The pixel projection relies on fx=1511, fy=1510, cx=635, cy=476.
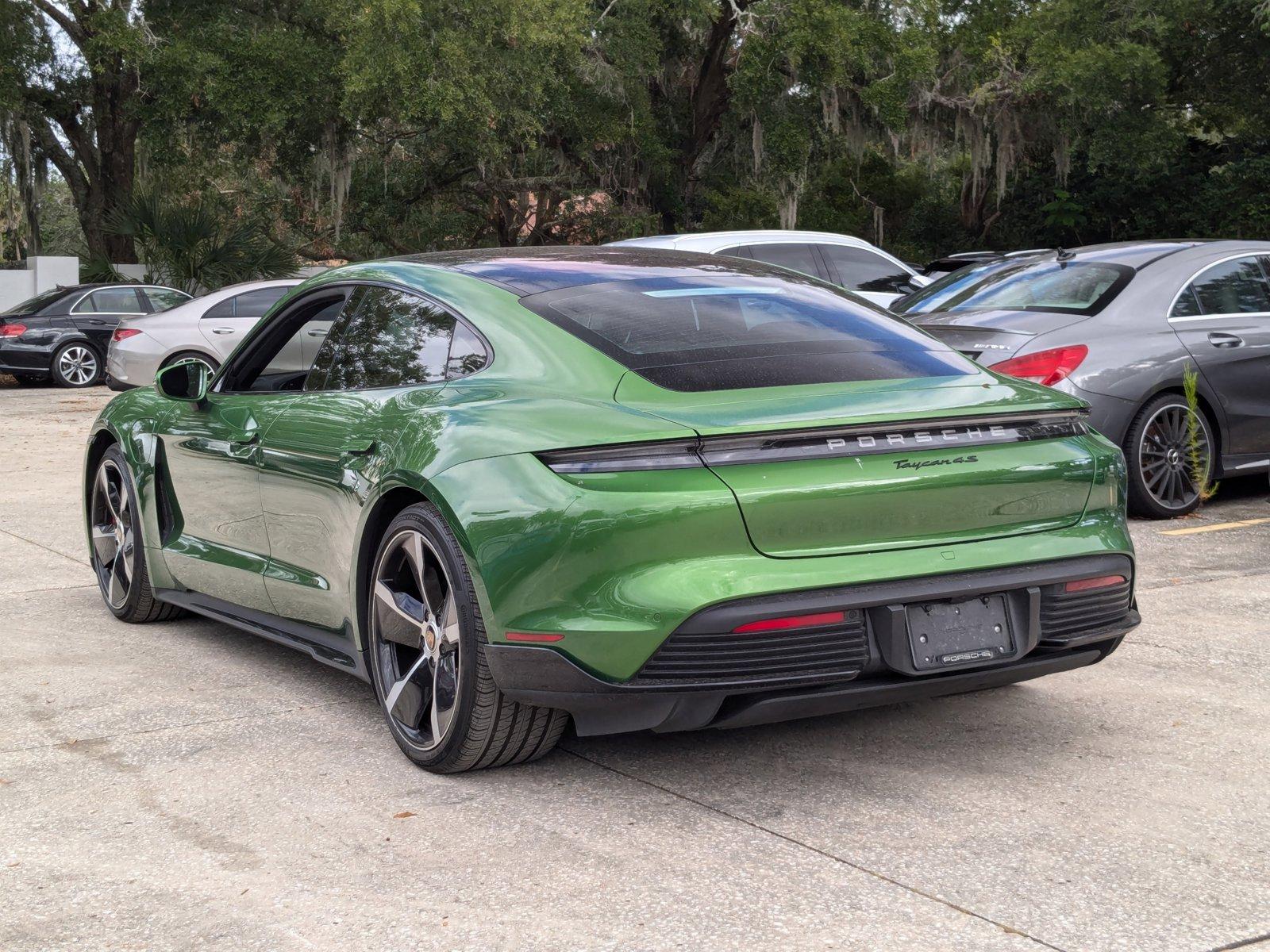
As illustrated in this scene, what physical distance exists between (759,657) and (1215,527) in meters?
5.66

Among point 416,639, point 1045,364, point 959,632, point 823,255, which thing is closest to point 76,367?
point 823,255

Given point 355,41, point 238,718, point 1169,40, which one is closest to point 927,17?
point 1169,40

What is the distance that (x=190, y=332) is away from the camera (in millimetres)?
17938

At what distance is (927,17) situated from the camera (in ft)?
88.3

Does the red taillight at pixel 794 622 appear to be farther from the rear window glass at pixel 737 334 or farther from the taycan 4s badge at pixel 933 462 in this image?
the rear window glass at pixel 737 334

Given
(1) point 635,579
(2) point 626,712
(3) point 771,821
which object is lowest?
(3) point 771,821

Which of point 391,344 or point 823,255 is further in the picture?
point 823,255

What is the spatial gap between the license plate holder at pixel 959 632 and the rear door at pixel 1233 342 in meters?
5.25

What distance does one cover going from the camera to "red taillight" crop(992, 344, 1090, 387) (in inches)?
325

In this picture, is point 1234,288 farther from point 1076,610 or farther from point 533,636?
point 533,636

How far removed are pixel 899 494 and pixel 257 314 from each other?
601 inches

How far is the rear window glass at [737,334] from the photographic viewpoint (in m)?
4.21

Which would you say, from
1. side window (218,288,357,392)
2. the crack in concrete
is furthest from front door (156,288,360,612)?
the crack in concrete

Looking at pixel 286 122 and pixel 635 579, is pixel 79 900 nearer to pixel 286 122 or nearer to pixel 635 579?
pixel 635 579
